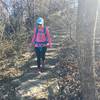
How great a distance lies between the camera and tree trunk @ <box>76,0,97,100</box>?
6387 mm

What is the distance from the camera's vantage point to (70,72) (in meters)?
9.08

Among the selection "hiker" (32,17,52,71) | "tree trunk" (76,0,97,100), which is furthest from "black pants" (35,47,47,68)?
"tree trunk" (76,0,97,100)

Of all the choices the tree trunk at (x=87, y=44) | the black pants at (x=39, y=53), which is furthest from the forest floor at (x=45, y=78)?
the tree trunk at (x=87, y=44)

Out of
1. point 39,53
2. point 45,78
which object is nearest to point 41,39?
point 39,53

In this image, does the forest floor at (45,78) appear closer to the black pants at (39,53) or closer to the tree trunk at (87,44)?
the black pants at (39,53)

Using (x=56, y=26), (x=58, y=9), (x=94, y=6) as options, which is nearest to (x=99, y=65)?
(x=94, y=6)

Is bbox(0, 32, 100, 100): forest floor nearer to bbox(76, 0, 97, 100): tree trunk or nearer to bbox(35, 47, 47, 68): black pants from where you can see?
bbox(35, 47, 47, 68): black pants

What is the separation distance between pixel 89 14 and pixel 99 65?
3272 mm

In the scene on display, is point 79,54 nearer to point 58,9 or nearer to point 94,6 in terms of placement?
point 94,6

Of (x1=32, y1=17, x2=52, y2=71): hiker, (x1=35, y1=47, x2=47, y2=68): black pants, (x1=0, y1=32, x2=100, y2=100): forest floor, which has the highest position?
(x1=32, y1=17, x2=52, y2=71): hiker

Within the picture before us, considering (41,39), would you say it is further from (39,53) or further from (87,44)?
(87,44)

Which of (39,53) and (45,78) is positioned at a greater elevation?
(39,53)

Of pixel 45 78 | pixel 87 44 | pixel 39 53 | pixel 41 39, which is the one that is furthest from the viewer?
pixel 39 53

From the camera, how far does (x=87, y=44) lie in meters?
6.57
